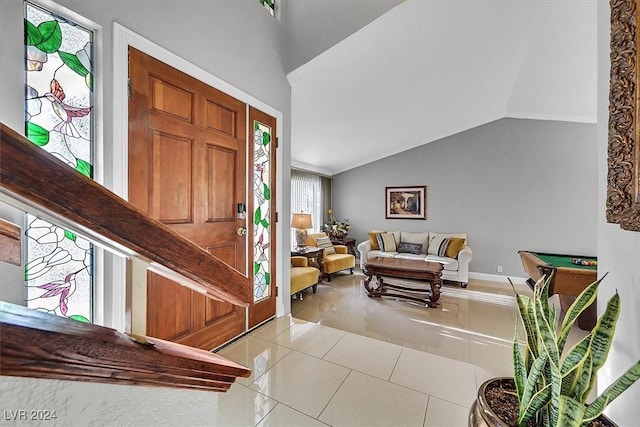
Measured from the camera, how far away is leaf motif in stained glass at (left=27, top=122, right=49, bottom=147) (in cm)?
121

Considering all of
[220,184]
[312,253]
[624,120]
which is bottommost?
[312,253]

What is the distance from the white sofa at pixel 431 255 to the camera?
450 centimetres

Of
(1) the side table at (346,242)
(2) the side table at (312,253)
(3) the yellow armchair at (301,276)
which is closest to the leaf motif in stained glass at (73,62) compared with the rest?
(3) the yellow armchair at (301,276)

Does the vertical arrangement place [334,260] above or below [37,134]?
below

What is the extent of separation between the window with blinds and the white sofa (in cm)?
144

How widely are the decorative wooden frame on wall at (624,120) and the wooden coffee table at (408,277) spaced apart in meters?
2.76

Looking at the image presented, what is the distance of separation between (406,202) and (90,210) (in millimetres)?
5913

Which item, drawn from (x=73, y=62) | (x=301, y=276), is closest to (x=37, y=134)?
(x=73, y=62)

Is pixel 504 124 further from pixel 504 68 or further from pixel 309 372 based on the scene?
pixel 309 372

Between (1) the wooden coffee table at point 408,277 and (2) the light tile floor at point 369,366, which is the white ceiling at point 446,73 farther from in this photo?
(2) the light tile floor at point 369,366

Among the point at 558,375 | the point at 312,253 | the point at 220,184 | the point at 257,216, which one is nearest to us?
the point at 558,375

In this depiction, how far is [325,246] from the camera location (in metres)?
5.15

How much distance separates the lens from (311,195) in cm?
611

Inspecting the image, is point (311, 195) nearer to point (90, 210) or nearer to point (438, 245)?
point (438, 245)
